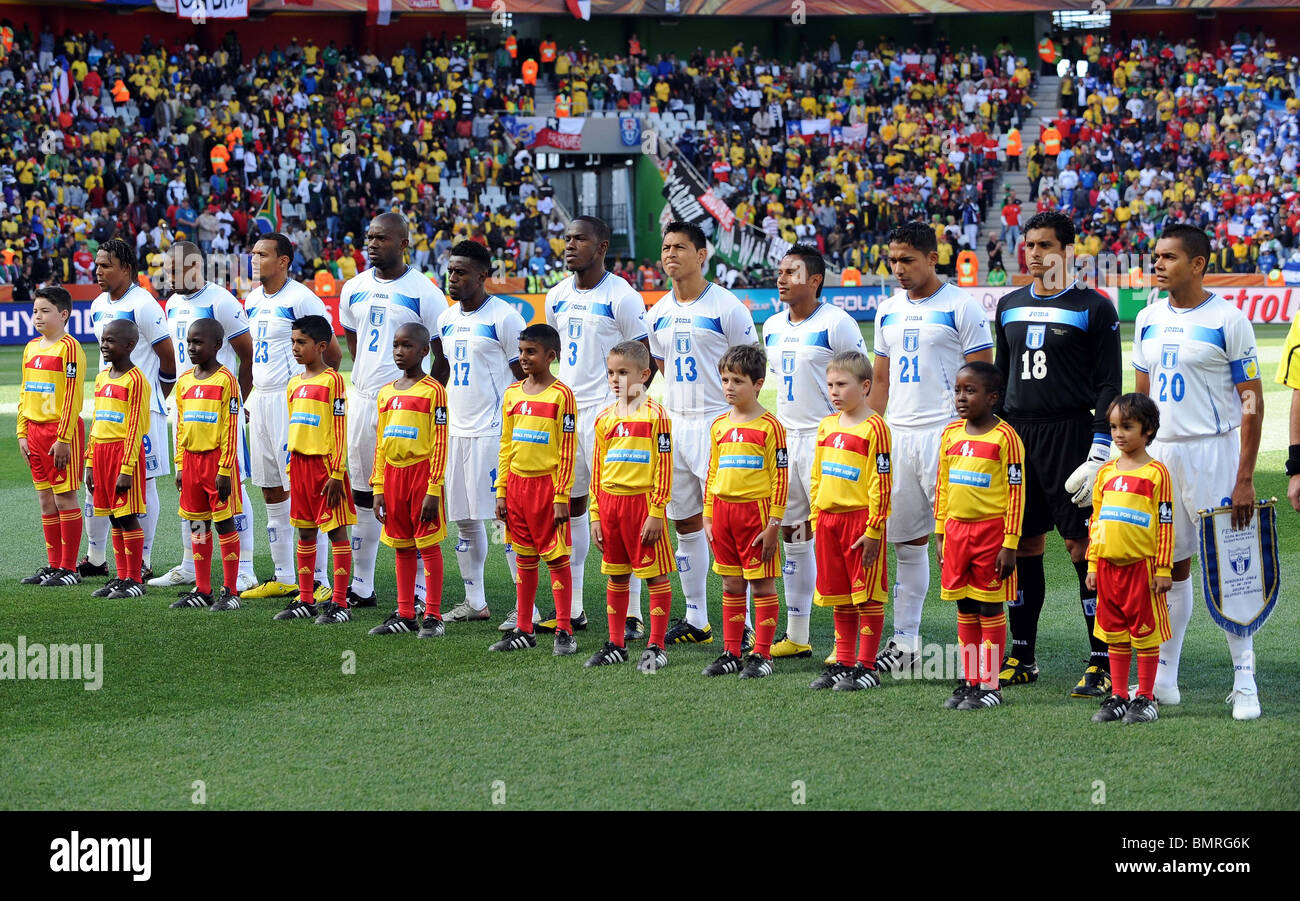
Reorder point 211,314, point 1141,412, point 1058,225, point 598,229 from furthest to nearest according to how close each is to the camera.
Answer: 1. point 211,314
2. point 598,229
3. point 1058,225
4. point 1141,412

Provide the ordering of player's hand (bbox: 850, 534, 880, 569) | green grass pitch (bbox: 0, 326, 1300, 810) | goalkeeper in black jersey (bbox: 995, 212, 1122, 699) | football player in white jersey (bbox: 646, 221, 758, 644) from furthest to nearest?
football player in white jersey (bbox: 646, 221, 758, 644), goalkeeper in black jersey (bbox: 995, 212, 1122, 699), player's hand (bbox: 850, 534, 880, 569), green grass pitch (bbox: 0, 326, 1300, 810)

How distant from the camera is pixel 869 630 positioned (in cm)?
695

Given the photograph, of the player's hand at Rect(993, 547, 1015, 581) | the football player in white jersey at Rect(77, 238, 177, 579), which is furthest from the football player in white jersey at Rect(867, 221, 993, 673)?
the football player in white jersey at Rect(77, 238, 177, 579)

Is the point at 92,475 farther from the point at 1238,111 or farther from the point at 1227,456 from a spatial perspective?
the point at 1238,111

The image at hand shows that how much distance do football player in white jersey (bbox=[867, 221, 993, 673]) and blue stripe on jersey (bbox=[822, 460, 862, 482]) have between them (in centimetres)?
47

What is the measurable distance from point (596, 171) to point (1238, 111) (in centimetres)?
1687

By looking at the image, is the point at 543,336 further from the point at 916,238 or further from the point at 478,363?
the point at 916,238

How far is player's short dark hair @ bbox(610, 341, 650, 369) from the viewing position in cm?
743

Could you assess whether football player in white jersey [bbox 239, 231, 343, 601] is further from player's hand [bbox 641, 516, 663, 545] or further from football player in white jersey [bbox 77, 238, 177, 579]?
player's hand [bbox 641, 516, 663, 545]

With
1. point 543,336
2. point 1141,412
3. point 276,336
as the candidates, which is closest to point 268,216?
point 276,336

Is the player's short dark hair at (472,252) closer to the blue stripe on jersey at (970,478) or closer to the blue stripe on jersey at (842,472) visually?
the blue stripe on jersey at (842,472)

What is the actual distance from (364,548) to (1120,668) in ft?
15.5

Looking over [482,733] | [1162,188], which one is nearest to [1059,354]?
[482,733]

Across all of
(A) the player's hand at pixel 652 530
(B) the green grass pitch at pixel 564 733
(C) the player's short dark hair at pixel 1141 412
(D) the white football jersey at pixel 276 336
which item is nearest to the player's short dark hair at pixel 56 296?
(D) the white football jersey at pixel 276 336
